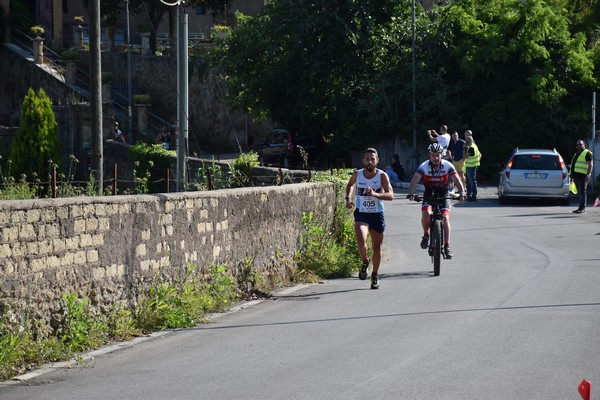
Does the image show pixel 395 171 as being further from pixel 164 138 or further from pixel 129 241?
pixel 129 241

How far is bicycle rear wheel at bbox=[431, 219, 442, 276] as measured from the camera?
15.1 metres

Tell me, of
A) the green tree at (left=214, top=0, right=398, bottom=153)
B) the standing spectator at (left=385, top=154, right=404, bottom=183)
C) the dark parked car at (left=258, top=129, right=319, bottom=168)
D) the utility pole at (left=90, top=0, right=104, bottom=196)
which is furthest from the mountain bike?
the dark parked car at (left=258, top=129, right=319, bottom=168)

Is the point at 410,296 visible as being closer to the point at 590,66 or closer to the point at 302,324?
the point at 302,324

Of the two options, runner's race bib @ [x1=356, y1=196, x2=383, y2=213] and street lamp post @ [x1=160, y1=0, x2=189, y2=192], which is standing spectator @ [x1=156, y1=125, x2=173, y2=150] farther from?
runner's race bib @ [x1=356, y1=196, x2=383, y2=213]

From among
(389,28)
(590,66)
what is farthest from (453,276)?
(389,28)

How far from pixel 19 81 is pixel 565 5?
1083 inches

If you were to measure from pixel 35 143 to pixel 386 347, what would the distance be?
2862 cm

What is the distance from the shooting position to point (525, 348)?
9.46 meters

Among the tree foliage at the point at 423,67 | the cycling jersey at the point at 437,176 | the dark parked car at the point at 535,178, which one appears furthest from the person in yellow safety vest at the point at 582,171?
the tree foliage at the point at 423,67

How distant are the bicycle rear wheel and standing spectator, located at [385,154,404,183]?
16431 mm

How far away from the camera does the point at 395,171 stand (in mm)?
34156

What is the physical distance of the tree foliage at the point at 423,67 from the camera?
36531mm

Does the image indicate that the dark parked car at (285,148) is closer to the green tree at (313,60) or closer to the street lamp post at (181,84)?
the green tree at (313,60)

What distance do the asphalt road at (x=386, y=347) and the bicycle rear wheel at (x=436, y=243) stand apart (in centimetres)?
19
